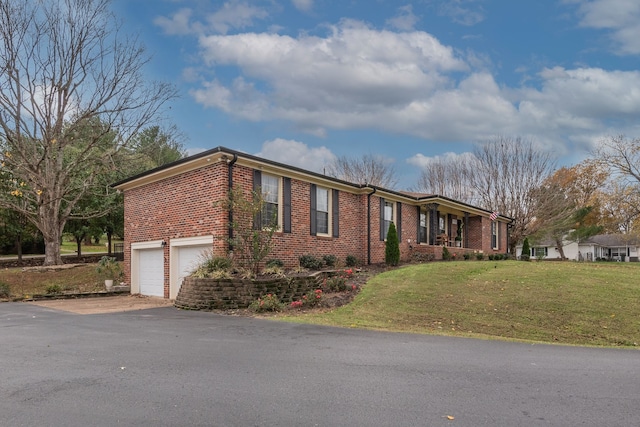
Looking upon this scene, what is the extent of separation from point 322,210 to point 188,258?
5342 millimetres

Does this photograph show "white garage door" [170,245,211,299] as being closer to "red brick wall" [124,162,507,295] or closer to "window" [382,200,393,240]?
"red brick wall" [124,162,507,295]

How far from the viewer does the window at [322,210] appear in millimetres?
16891

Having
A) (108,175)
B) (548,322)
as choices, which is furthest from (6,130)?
(548,322)

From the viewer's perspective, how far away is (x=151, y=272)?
661 inches

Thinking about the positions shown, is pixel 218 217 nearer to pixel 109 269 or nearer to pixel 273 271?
pixel 273 271

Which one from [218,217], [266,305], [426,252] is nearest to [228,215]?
[218,217]

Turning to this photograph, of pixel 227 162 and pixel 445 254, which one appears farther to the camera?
pixel 445 254

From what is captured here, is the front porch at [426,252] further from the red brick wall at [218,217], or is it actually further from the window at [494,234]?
the window at [494,234]

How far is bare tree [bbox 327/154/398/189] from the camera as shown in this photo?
41.3 meters

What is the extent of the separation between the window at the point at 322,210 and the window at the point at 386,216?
147 inches

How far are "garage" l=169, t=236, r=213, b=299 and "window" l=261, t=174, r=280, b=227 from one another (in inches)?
80.6

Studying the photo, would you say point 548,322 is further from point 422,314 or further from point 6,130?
point 6,130

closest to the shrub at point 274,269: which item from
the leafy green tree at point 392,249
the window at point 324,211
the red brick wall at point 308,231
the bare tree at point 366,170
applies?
the red brick wall at point 308,231

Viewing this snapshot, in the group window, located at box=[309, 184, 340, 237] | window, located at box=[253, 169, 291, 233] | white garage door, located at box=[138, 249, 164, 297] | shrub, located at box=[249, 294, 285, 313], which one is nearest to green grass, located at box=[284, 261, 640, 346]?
shrub, located at box=[249, 294, 285, 313]
